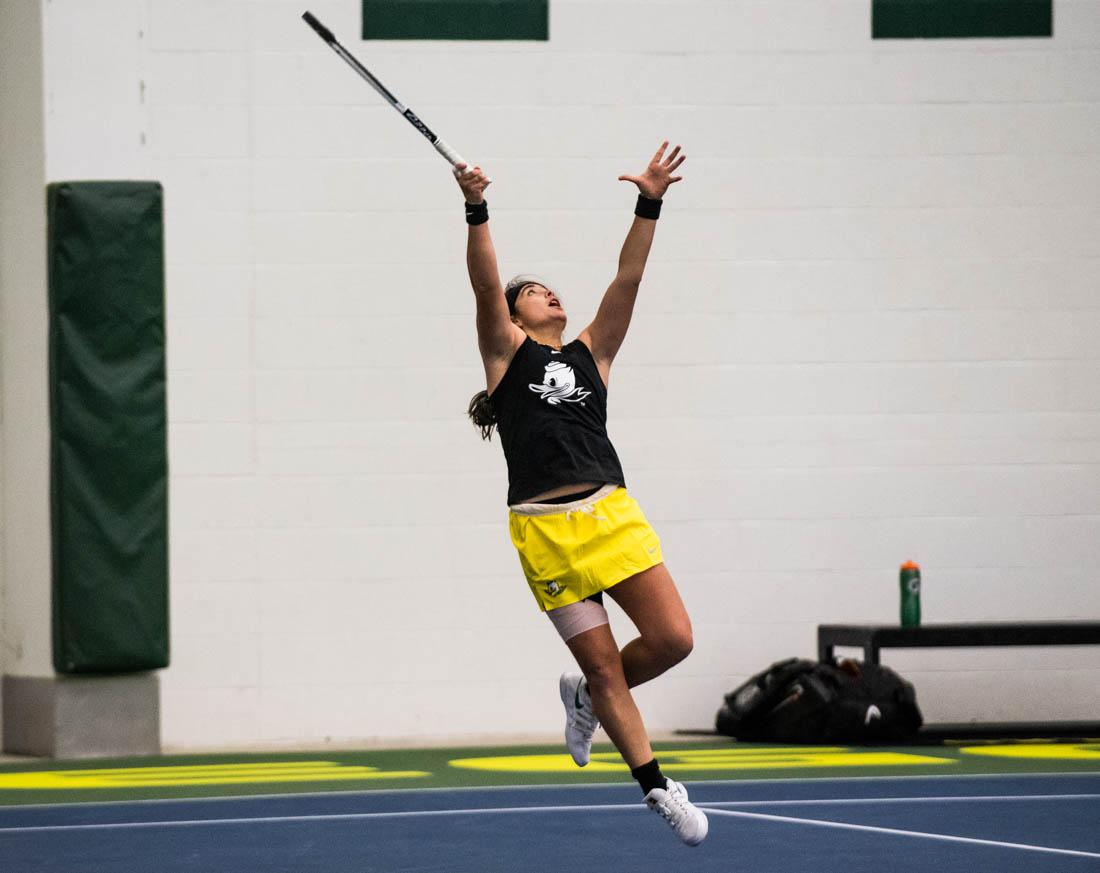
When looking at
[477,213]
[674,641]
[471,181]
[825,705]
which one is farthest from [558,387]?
[825,705]

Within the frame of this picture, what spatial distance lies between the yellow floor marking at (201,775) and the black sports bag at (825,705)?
2.20m

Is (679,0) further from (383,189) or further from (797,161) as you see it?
(383,189)

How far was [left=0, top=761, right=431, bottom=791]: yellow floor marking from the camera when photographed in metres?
8.52

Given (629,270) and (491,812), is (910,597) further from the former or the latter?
(629,270)

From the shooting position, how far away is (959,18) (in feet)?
36.1

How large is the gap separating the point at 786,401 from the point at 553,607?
5231mm

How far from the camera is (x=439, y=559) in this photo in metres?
10.5

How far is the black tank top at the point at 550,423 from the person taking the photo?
18.9 feet

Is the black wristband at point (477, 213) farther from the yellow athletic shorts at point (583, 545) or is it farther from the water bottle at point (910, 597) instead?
the water bottle at point (910, 597)

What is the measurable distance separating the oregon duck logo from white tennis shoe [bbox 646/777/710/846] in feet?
4.23

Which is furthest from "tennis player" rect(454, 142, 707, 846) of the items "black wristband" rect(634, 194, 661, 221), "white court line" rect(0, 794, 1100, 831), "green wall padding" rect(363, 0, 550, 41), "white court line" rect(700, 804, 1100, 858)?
"green wall padding" rect(363, 0, 550, 41)

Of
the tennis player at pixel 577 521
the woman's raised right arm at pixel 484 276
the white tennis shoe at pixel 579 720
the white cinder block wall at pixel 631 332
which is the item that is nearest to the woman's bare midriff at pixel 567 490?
the tennis player at pixel 577 521

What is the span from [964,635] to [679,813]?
4.94 meters

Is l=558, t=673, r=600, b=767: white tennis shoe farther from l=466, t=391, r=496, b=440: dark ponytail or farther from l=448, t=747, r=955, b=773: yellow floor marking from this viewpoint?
l=448, t=747, r=955, b=773: yellow floor marking
